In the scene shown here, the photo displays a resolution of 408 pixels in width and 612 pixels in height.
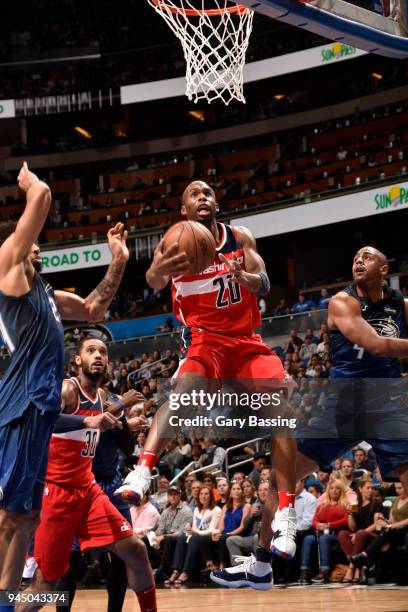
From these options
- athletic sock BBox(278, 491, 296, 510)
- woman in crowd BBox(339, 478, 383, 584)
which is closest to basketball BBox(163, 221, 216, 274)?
athletic sock BBox(278, 491, 296, 510)

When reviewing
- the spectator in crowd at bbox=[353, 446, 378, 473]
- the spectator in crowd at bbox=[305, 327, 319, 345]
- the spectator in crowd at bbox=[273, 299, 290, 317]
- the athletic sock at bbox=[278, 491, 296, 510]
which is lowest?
the athletic sock at bbox=[278, 491, 296, 510]

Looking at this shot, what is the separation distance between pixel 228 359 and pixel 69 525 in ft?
5.11

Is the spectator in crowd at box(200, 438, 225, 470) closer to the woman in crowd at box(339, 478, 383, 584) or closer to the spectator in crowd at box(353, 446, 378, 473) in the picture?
the spectator in crowd at box(353, 446, 378, 473)

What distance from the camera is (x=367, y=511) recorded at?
32.0 ft

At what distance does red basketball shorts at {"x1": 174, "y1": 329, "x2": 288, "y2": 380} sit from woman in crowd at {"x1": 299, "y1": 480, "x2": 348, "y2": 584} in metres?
4.38

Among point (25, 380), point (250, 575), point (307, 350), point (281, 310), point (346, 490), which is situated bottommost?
point (250, 575)

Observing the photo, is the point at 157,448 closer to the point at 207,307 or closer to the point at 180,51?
the point at 207,307

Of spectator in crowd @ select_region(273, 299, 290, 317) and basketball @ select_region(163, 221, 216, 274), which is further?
spectator in crowd @ select_region(273, 299, 290, 317)

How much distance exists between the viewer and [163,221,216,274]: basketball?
571cm

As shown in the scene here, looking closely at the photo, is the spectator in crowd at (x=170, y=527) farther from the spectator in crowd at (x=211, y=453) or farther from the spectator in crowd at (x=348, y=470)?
the spectator in crowd at (x=348, y=470)

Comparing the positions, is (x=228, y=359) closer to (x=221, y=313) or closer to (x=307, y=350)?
(x=221, y=313)

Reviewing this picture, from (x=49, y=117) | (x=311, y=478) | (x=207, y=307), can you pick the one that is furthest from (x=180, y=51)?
(x=207, y=307)

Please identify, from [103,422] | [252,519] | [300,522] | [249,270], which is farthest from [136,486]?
[252,519]

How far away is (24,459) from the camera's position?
4.41 m
